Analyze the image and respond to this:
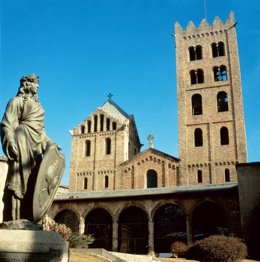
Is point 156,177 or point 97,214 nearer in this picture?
point 97,214

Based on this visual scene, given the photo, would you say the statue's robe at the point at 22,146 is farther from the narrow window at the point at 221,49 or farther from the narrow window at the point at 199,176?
the narrow window at the point at 221,49

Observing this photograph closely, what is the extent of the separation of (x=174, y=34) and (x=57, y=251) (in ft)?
147

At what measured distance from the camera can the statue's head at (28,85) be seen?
206 inches

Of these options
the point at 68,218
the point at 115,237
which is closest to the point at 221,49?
the point at 115,237

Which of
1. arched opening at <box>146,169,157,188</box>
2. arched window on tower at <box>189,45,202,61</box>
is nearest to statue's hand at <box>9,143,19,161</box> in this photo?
arched opening at <box>146,169,157,188</box>

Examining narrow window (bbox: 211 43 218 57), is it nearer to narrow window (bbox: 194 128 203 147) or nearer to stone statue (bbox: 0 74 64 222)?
narrow window (bbox: 194 128 203 147)

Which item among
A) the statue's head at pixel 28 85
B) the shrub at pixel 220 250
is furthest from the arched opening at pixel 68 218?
the statue's head at pixel 28 85

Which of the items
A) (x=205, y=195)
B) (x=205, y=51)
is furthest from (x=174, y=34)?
(x=205, y=195)

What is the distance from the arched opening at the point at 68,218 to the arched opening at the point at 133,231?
3961mm

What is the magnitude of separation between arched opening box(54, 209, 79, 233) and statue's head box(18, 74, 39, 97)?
26.4 m

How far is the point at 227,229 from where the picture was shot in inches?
995

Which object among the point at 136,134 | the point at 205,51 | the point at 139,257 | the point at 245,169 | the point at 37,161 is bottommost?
the point at 139,257

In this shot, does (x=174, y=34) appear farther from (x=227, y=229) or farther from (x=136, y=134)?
(x=227, y=229)

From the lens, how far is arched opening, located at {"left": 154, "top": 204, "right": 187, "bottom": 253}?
27.9 meters
